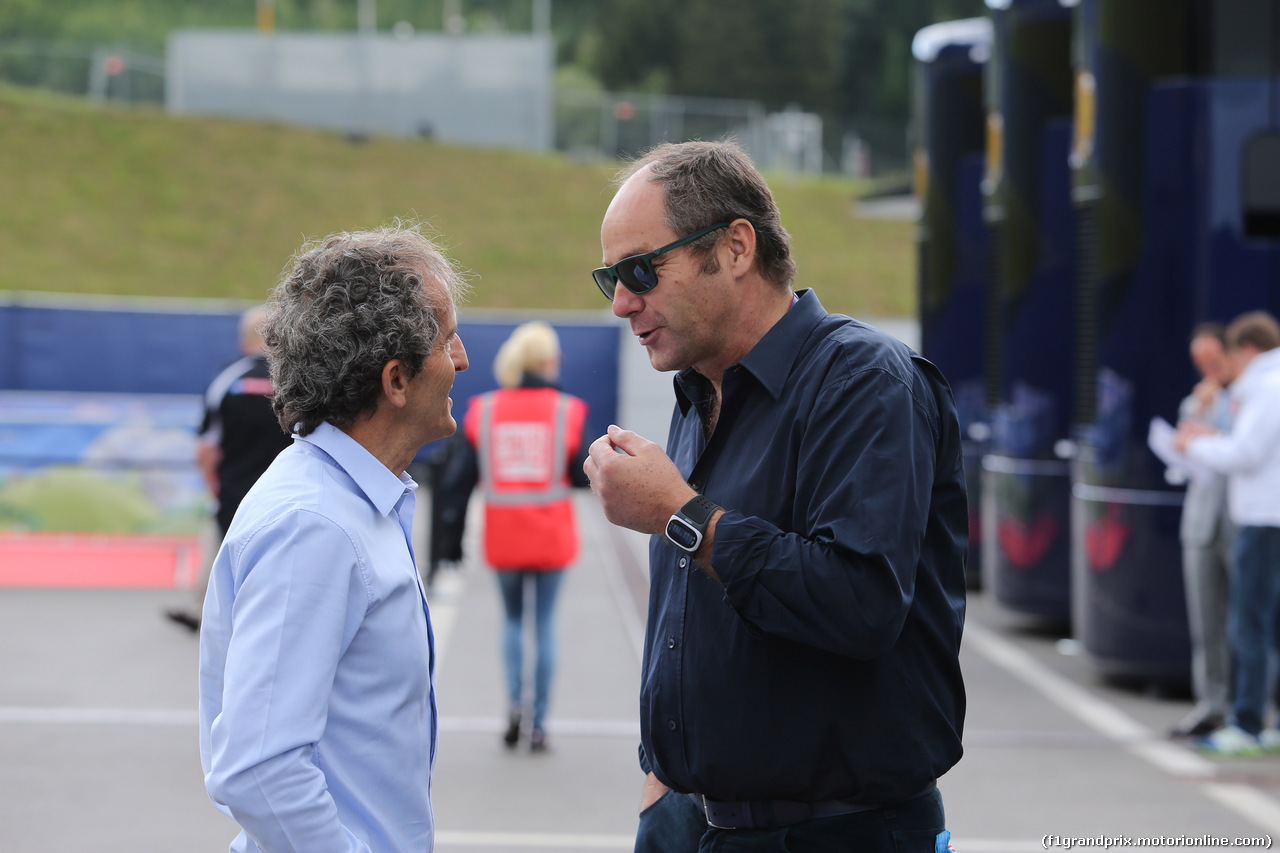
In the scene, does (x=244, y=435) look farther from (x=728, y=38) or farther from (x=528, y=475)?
(x=728, y=38)

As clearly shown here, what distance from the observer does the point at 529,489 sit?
6578 millimetres

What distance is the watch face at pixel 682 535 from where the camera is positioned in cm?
206

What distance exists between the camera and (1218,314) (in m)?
7.26

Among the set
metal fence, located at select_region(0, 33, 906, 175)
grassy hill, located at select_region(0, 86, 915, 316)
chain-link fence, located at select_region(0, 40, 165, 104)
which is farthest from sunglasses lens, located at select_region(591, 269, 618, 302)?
chain-link fence, located at select_region(0, 40, 165, 104)

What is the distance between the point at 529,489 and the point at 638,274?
436cm

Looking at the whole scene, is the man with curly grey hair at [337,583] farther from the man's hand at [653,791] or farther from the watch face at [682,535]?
the man's hand at [653,791]

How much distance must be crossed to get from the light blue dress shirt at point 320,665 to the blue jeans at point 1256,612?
5296 mm

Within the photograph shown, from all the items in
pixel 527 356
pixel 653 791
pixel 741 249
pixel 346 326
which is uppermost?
pixel 741 249

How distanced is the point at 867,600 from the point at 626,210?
774 millimetres

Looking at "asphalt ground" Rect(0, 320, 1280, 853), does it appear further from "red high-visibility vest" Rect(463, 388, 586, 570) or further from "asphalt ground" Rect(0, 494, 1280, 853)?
"red high-visibility vest" Rect(463, 388, 586, 570)

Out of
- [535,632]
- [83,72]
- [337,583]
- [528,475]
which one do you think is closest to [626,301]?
[337,583]

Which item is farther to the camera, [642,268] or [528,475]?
[528,475]

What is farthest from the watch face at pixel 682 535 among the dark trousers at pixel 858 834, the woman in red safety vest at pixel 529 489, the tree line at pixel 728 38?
the tree line at pixel 728 38

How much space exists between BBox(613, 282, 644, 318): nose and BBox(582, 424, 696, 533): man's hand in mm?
257
